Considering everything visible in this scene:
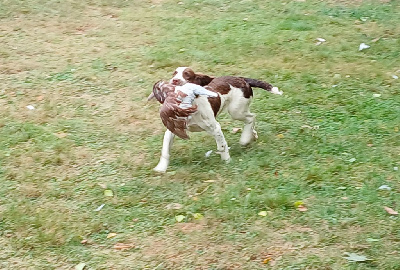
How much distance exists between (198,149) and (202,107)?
0.72m

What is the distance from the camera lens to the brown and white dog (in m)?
4.22

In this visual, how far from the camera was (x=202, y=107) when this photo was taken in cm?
450

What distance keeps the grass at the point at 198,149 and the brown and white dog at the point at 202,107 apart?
0.19m

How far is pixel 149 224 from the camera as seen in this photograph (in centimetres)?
409

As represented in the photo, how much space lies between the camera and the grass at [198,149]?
386cm

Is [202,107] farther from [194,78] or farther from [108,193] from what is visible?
[108,193]

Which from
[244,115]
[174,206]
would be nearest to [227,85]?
[244,115]

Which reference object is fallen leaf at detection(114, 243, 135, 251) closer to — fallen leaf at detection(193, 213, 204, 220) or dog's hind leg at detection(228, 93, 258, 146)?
fallen leaf at detection(193, 213, 204, 220)

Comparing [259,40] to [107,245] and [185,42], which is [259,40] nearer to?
[185,42]

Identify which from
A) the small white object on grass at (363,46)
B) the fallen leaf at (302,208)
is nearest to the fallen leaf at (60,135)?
the fallen leaf at (302,208)

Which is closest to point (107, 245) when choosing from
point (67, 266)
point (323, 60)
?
point (67, 266)

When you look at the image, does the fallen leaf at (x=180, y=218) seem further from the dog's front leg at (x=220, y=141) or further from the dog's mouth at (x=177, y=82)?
the dog's mouth at (x=177, y=82)

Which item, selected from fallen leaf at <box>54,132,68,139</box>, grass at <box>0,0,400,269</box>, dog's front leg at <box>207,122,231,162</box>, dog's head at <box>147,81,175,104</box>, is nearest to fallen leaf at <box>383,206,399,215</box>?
grass at <box>0,0,400,269</box>

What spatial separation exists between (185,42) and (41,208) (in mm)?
4168
